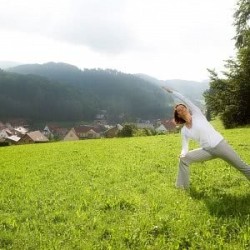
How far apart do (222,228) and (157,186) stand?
14.0 feet

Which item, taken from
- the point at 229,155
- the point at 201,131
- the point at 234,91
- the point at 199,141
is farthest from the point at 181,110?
the point at 234,91

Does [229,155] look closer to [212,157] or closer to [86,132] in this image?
[212,157]

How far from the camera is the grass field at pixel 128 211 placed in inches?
303

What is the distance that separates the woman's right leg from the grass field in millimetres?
283

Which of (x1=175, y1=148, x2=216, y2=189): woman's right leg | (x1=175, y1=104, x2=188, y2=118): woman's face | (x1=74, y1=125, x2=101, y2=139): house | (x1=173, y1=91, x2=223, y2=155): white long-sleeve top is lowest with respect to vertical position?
(x1=74, y1=125, x2=101, y2=139): house

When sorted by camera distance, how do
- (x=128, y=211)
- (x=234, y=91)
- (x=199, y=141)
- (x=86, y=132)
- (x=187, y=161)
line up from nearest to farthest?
1. (x=128, y=211)
2. (x=199, y=141)
3. (x=187, y=161)
4. (x=234, y=91)
5. (x=86, y=132)

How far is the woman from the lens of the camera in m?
10.2

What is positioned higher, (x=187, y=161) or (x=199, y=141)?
(x=199, y=141)

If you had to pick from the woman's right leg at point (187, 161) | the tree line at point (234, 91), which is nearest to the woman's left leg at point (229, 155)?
the woman's right leg at point (187, 161)

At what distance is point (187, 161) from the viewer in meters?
11.1

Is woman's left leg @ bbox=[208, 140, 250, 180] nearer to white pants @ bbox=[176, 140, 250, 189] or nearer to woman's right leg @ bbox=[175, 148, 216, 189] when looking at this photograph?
white pants @ bbox=[176, 140, 250, 189]

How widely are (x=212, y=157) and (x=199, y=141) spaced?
1.92 feet

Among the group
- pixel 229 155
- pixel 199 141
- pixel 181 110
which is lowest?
pixel 229 155

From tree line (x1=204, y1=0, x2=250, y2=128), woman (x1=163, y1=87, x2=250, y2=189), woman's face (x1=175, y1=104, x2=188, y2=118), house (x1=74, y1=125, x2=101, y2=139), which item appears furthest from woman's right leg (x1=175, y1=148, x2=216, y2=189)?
house (x1=74, y1=125, x2=101, y2=139)
